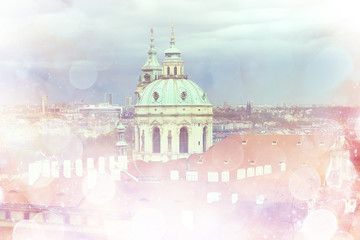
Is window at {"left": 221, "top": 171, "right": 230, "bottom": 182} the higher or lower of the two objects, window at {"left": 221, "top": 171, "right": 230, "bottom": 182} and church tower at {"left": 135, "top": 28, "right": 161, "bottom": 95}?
the lower

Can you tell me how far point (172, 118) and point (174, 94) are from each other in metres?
1.64

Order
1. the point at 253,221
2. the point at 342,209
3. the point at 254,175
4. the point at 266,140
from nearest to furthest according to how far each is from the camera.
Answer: the point at 253,221 → the point at 342,209 → the point at 254,175 → the point at 266,140

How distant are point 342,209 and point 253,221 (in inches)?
273

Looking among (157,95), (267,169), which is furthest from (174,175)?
(157,95)

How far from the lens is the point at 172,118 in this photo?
132 ft

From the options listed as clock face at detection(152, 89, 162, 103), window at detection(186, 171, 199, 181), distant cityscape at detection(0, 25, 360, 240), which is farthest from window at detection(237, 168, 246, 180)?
clock face at detection(152, 89, 162, 103)

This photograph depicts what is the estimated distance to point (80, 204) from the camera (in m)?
29.9

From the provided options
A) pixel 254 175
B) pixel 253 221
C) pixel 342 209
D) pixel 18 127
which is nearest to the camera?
pixel 253 221

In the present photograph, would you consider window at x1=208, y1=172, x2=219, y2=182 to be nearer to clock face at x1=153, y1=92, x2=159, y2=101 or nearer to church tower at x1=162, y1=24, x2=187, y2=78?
clock face at x1=153, y1=92, x2=159, y2=101

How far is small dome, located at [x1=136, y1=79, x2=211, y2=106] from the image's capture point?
133 feet

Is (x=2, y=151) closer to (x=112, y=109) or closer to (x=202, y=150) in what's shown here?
(x=202, y=150)

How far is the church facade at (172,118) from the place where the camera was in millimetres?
40312

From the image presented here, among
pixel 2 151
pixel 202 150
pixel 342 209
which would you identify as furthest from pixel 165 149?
pixel 2 151

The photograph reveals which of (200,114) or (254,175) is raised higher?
(200,114)
